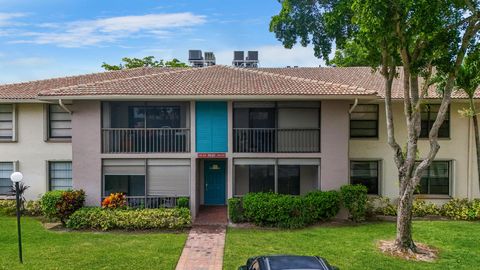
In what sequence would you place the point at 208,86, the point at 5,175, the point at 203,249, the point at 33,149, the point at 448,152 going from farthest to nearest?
the point at 5,175, the point at 33,149, the point at 448,152, the point at 208,86, the point at 203,249

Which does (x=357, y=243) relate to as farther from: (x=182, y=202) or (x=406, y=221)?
(x=182, y=202)

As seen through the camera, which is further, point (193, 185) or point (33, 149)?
point (33, 149)

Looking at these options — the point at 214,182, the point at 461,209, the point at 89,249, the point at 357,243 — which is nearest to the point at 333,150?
the point at 357,243

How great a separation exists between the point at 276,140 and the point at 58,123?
1048 centimetres

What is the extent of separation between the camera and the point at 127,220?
17188 mm

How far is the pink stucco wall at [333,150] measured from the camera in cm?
1866

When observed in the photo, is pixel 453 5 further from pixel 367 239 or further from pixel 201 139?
pixel 201 139

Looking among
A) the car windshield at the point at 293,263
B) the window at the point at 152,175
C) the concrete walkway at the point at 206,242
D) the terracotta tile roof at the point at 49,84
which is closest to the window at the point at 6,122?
the terracotta tile roof at the point at 49,84

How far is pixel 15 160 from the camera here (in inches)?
824

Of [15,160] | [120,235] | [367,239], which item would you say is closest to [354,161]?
[367,239]

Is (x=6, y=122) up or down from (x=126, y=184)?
up

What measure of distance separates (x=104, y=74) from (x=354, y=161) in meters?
14.3

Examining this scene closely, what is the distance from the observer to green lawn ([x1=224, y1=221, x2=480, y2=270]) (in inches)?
514

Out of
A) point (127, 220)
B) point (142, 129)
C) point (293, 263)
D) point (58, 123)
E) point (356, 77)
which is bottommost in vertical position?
point (127, 220)
